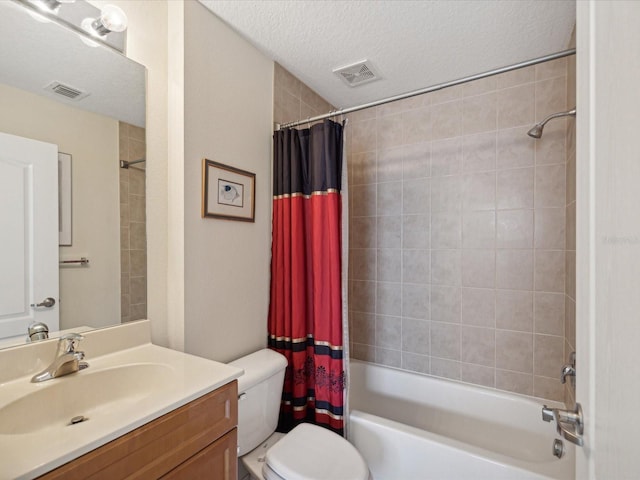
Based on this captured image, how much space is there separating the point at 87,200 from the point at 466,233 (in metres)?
2.01

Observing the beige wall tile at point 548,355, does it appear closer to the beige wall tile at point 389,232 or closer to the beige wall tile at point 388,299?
the beige wall tile at point 388,299

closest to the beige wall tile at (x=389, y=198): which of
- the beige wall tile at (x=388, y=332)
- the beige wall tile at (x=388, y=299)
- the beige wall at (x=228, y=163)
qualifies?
the beige wall tile at (x=388, y=299)

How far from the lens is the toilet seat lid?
1.20 m

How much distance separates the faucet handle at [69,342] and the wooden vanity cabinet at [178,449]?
483mm

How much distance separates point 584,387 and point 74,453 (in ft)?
3.27

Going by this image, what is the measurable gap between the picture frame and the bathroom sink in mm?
479

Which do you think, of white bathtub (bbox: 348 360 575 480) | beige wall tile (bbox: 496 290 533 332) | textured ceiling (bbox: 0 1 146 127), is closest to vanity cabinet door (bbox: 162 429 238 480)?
white bathtub (bbox: 348 360 575 480)

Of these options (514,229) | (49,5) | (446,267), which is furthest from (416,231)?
(49,5)

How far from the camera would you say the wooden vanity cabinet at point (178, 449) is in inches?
26.8

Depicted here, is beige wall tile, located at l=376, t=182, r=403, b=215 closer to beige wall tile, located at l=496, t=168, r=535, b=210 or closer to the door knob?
beige wall tile, located at l=496, t=168, r=535, b=210

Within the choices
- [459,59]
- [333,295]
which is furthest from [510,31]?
[333,295]

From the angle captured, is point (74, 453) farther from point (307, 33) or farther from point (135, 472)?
point (307, 33)

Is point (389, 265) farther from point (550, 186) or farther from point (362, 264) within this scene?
point (550, 186)

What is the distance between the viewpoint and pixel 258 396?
141cm
